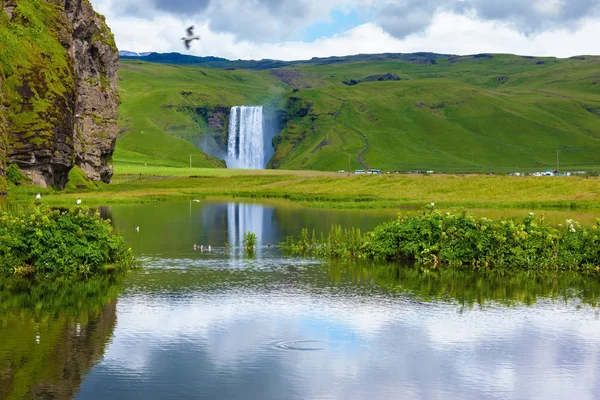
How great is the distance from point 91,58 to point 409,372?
15062 cm

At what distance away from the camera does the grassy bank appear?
11231 cm

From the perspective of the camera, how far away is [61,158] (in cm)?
12988

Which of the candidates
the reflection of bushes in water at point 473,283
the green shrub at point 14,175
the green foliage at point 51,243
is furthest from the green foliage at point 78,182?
the reflection of bushes in water at point 473,283

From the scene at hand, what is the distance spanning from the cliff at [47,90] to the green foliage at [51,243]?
75611mm

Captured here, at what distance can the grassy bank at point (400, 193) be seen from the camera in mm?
112312

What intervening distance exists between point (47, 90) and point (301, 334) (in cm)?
10813

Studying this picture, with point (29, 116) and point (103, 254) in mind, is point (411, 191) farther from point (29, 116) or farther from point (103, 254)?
point (103, 254)

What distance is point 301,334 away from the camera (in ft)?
108

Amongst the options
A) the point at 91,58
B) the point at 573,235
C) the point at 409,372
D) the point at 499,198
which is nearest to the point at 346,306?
the point at 409,372

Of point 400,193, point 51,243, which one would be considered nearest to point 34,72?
point 400,193

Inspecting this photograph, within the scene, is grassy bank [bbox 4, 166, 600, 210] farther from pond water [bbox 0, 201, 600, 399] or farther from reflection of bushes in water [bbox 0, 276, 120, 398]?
pond water [bbox 0, 201, 600, 399]

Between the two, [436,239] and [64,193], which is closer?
[436,239]

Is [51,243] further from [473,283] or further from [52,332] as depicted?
[473,283]

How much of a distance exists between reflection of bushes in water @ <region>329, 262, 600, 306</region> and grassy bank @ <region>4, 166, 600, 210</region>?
59.8 meters
